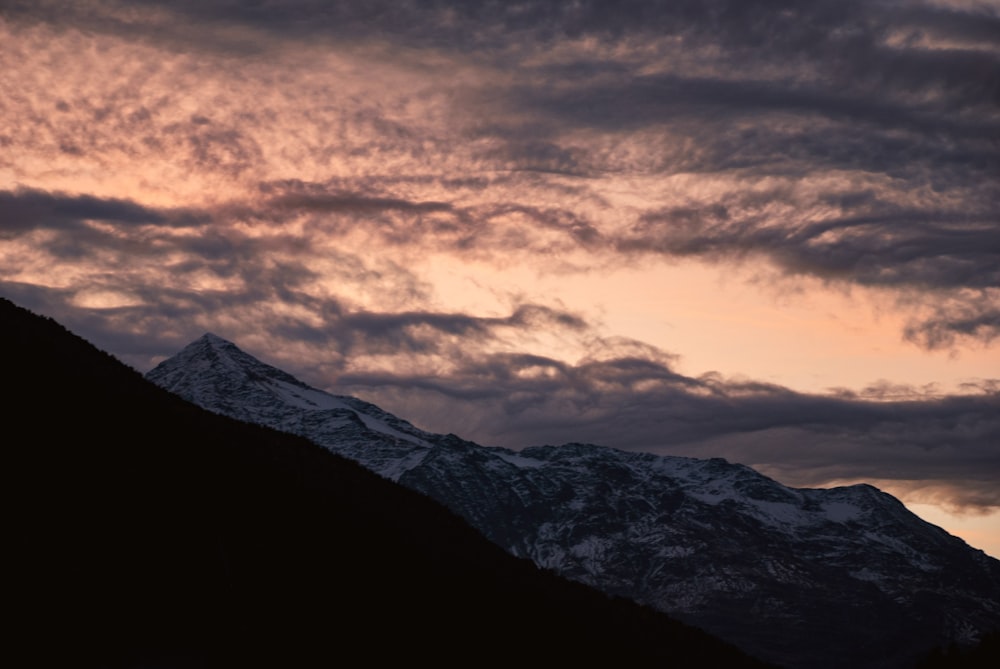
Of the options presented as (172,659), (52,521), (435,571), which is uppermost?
(435,571)

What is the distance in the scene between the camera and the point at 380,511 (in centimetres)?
10206

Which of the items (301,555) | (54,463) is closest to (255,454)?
(301,555)

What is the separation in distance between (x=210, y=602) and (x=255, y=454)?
38.3m

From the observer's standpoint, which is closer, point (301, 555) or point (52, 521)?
point (52, 521)

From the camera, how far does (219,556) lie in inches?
2530

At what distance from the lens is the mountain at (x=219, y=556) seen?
2103 inches

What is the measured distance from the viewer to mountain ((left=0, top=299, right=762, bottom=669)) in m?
53.4

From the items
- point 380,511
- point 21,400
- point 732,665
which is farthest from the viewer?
point 732,665

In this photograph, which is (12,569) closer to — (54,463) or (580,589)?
(54,463)

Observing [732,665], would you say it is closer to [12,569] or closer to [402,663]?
[402,663]

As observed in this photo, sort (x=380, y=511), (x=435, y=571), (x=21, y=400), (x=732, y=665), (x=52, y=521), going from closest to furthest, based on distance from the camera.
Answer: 1. (x=52, y=521)
2. (x=21, y=400)
3. (x=435, y=571)
4. (x=380, y=511)
5. (x=732, y=665)

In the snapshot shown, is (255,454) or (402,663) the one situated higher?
(255,454)

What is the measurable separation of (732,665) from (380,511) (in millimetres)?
39039

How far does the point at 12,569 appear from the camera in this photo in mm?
51375
